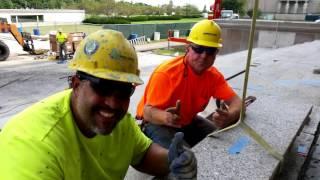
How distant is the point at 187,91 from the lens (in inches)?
116

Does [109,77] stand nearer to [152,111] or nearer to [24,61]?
[152,111]

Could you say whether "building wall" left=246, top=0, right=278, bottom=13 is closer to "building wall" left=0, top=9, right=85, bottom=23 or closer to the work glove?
the work glove

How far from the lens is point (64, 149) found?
1.43 m

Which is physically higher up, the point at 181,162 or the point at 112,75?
the point at 112,75

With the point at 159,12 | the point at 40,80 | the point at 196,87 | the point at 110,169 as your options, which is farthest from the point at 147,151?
the point at 159,12

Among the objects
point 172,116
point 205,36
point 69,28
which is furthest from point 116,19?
point 172,116

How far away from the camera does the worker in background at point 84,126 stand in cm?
127

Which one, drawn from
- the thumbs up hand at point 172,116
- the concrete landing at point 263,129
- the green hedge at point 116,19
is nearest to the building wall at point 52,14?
the green hedge at point 116,19

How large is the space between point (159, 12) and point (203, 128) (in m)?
63.8

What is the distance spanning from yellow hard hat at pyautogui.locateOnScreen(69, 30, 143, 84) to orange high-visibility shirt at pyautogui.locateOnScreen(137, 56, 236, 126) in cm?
119

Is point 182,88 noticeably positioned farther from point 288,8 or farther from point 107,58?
point 288,8

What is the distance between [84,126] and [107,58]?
13.8 inches

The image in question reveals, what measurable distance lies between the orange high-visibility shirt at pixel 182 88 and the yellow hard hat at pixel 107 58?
46.9 inches

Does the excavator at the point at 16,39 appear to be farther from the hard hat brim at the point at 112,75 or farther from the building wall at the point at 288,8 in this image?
the hard hat brim at the point at 112,75
